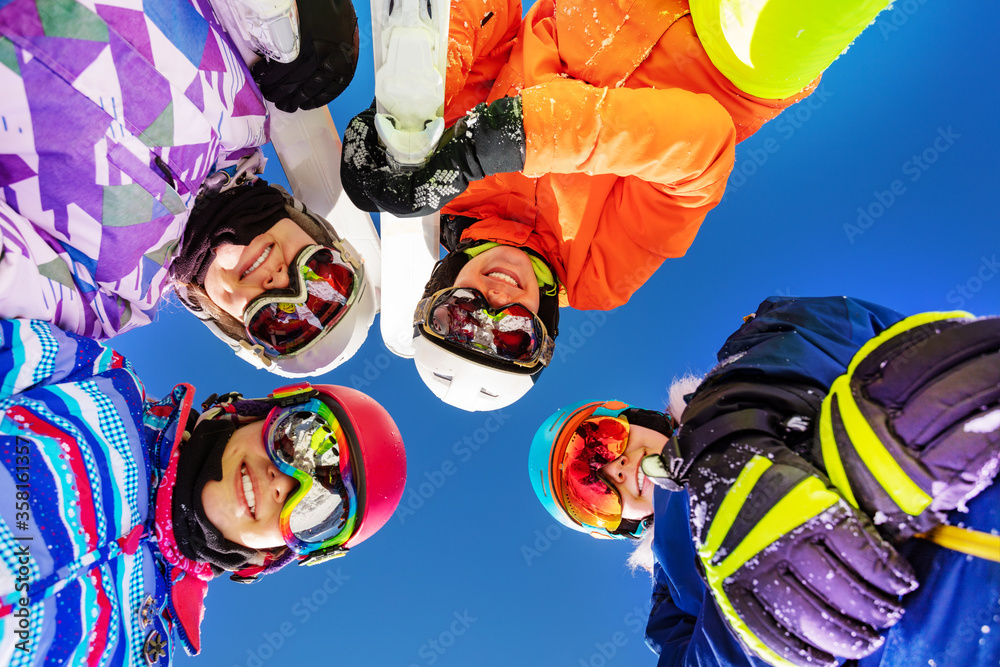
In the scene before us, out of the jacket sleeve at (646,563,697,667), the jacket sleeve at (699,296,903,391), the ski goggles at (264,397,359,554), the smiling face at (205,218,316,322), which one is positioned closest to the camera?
the jacket sleeve at (699,296,903,391)

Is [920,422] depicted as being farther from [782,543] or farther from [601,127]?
[601,127]

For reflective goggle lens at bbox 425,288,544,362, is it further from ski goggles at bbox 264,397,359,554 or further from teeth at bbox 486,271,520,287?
ski goggles at bbox 264,397,359,554

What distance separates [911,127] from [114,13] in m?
2.28

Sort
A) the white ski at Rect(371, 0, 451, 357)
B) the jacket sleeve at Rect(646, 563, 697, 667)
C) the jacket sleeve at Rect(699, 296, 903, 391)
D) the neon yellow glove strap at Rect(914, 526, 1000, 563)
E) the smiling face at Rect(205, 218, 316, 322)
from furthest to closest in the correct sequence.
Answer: the smiling face at Rect(205, 218, 316, 322) < the jacket sleeve at Rect(646, 563, 697, 667) < the white ski at Rect(371, 0, 451, 357) < the jacket sleeve at Rect(699, 296, 903, 391) < the neon yellow glove strap at Rect(914, 526, 1000, 563)

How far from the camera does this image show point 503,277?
1584 millimetres

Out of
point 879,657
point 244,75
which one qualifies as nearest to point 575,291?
point 244,75

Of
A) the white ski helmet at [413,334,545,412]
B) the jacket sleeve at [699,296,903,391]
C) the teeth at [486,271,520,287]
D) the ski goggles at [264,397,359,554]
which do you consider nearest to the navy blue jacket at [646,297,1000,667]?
the jacket sleeve at [699,296,903,391]

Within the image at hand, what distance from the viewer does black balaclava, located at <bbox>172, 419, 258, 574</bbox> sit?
3.64 ft

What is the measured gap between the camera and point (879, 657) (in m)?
0.79

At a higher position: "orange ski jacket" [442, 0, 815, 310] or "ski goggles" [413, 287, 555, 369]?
"orange ski jacket" [442, 0, 815, 310]

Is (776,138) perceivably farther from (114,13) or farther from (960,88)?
(114,13)

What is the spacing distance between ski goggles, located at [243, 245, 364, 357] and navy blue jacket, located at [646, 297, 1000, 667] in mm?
998

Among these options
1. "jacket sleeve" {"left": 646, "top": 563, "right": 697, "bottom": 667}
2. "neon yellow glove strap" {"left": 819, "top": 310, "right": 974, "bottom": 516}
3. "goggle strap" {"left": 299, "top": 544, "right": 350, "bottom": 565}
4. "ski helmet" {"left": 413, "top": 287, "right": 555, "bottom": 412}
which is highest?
"neon yellow glove strap" {"left": 819, "top": 310, "right": 974, "bottom": 516}

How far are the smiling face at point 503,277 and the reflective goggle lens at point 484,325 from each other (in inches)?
1.2
